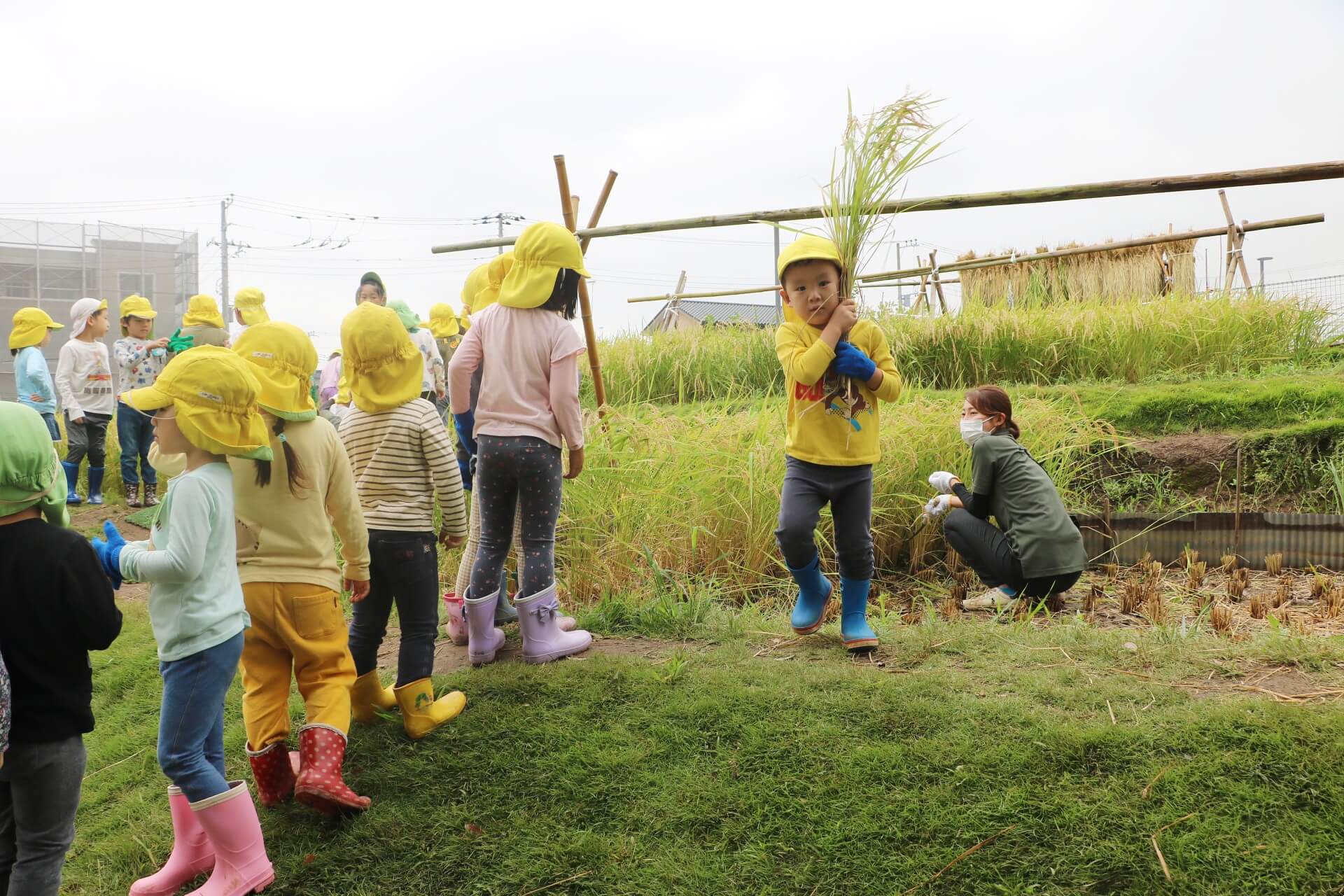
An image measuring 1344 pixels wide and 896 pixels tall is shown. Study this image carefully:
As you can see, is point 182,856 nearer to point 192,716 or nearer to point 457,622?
point 192,716

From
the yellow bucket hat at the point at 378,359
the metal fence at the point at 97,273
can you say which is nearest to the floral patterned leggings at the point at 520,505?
the yellow bucket hat at the point at 378,359

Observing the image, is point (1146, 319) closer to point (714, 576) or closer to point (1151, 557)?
point (1151, 557)

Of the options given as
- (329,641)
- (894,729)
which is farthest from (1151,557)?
(329,641)

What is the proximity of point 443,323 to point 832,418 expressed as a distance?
483 cm

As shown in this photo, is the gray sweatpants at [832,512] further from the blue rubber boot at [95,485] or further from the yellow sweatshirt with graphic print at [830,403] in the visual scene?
the blue rubber boot at [95,485]

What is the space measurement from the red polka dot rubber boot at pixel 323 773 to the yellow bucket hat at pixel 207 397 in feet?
2.90

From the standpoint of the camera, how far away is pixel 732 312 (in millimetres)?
14312

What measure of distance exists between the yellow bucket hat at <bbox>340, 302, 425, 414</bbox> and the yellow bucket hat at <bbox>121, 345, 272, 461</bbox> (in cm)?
67

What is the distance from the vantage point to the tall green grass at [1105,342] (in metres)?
8.21

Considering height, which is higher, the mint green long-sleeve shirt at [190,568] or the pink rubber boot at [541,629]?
the mint green long-sleeve shirt at [190,568]

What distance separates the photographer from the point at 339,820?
2811 millimetres

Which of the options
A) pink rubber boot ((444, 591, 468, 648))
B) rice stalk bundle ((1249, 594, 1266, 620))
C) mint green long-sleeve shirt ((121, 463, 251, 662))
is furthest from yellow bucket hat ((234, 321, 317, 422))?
rice stalk bundle ((1249, 594, 1266, 620))

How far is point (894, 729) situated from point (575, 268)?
214 cm

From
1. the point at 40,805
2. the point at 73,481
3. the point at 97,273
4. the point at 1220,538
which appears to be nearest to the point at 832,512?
the point at 40,805
